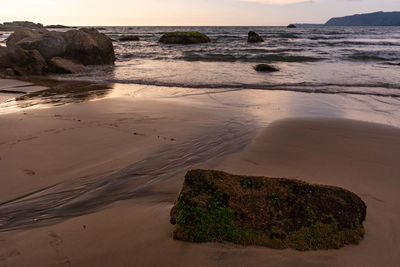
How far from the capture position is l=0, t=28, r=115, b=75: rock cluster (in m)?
10.5

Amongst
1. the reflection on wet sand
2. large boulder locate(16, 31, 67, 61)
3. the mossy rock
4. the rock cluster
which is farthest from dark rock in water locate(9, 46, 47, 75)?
the mossy rock

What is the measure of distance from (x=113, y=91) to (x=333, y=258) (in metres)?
6.69

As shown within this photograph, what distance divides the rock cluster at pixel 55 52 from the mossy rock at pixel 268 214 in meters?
10.4

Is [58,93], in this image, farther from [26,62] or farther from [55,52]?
[55,52]

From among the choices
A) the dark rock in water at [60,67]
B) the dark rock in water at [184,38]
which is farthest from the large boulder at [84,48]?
the dark rock in water at [184,38]

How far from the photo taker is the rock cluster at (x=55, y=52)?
10.5 m

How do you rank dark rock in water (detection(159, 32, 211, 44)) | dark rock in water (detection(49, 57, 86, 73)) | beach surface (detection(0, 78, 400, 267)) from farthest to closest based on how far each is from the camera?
dark rock in water (detection(159, 32, 211, 44)), dark rock in water (detection(49, 57, 86, 73)), beach surface (detection(0, 78, 400, 267))

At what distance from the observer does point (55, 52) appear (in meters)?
12.1

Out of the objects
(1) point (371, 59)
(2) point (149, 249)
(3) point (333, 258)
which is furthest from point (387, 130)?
(1) point (371, 59)

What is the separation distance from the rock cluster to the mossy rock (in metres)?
10.4

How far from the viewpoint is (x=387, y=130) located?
13.6ft

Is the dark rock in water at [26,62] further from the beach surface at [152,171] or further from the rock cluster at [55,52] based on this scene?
the beach surface at [152,171]

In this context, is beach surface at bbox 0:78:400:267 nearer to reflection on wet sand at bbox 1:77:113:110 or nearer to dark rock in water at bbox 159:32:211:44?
reflection on wet sand at bbox 1:77:113:110

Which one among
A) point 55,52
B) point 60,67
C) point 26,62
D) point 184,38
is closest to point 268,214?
point 60,67
